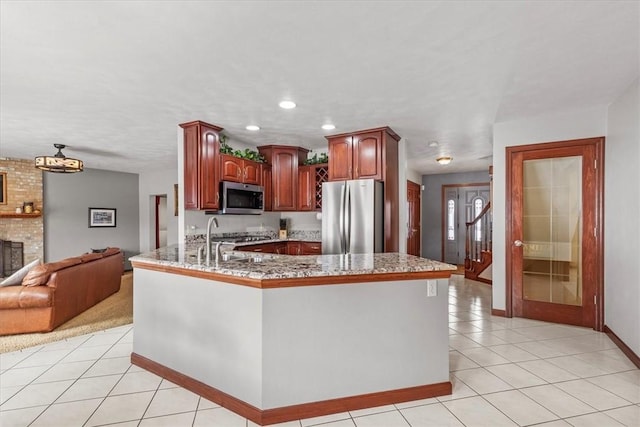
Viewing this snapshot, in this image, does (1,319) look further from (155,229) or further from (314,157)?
(155,229)

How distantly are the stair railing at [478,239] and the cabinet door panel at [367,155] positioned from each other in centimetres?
331

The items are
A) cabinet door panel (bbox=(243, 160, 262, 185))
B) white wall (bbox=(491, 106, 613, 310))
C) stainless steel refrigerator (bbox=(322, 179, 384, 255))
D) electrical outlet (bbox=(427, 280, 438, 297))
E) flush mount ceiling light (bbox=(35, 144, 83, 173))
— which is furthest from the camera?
cabinet door panel (bbox=(243, 160, 262, 185))

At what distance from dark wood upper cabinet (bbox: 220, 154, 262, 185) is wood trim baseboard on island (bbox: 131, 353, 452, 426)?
2709 mm

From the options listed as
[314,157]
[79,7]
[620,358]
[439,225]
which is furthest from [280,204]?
[439,225]

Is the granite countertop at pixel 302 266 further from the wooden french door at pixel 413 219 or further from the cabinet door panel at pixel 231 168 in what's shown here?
the wooden french door at pixel 413 219

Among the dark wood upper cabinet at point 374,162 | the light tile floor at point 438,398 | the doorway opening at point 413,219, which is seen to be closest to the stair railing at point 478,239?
the doorway opening at point 413,219

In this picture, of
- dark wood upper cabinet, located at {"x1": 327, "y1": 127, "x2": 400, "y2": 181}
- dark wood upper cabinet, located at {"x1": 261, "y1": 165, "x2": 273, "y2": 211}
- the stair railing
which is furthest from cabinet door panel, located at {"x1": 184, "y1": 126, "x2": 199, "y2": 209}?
the stair railing

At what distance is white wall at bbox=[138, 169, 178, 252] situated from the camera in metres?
8.22

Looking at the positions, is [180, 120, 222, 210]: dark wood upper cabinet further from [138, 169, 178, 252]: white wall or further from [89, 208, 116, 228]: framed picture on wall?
[89, 208, 116, 228]: framed picture on wall

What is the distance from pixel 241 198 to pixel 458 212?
599cm

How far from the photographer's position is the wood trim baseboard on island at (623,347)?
9.16ft

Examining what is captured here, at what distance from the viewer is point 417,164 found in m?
7.27

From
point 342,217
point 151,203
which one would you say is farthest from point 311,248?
point 151,203

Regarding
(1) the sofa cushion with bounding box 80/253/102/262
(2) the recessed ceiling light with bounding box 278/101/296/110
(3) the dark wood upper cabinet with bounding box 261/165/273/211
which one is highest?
(2) the recessed ceiling light with bounding box 278/101/296/110
